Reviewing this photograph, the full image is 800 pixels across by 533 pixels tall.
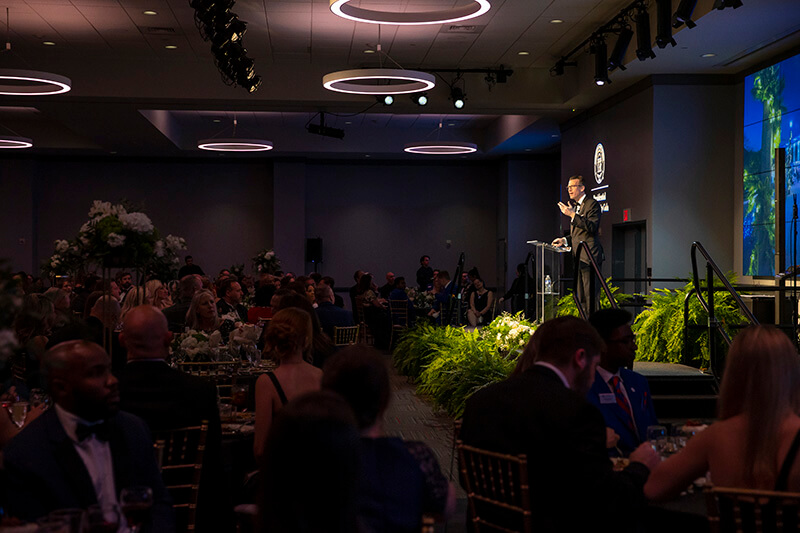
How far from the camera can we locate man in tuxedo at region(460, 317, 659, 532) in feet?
9.57

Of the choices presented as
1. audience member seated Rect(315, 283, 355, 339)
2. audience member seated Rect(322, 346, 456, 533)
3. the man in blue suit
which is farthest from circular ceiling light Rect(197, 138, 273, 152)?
audience member seated Rect(322, 346, 456, 533)

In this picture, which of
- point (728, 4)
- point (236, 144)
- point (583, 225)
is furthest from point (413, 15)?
point (236, 144)

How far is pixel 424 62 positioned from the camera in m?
14.5

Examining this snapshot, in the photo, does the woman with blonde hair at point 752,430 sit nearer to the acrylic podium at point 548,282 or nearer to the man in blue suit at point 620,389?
the man in blue suit at point 620,389

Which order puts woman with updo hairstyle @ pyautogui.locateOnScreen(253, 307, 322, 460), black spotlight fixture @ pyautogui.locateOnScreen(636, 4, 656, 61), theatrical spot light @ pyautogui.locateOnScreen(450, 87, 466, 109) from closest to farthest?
woman with updo hairstyle @ pyautogui.locateOnScreen(253, 307, 322, 460) → black spotlight fixture @ pyautogui.locateOnScreen(636, 4, 656, 61) → theatrical spot light @ pyautogui.locateOnScreen(450, 87, 466, 109)

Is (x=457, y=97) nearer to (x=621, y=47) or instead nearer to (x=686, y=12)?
(x=621, y=47)

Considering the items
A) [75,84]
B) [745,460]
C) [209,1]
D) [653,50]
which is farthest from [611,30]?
[745,460]

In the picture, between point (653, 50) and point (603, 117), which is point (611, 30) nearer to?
point (653, 50)

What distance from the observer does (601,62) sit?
40.1ft

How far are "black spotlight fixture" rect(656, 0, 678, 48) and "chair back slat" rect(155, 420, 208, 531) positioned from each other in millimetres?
7761

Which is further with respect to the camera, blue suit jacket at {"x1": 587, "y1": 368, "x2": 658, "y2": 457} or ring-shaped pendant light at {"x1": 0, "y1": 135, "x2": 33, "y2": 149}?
ring-shaped pendant light at {"x1": 0, "y1": 135, "x2": 33, "y2": 149}

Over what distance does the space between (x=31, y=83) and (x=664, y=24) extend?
8.69 m

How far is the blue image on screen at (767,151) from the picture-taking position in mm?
10711

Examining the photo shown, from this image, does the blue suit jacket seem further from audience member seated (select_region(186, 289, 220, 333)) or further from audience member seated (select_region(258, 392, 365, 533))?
audience member seated (select_region(186, 289, 220, 333))
